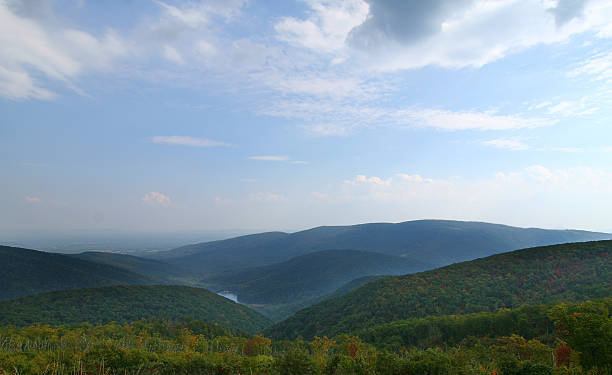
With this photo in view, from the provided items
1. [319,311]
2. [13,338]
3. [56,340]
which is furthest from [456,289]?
[13,338]

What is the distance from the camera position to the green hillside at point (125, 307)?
11781cm

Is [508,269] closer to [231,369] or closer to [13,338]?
[231,369]

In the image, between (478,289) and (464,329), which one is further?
(478,289)

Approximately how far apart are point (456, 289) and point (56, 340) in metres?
109

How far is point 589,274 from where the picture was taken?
81.4 metres

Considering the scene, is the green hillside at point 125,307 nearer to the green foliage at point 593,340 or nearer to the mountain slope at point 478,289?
the mountain slope at point 478,289

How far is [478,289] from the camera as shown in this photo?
9144cm

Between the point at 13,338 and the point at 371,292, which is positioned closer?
the point at 13,338

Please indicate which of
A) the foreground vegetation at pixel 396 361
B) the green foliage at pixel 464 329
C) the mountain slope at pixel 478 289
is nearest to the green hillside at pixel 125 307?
the mountain slope at pixel 478 289

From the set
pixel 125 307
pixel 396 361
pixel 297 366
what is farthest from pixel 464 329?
pixel 125 307

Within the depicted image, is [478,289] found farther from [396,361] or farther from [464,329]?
[396,361]

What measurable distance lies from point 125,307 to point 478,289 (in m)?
152

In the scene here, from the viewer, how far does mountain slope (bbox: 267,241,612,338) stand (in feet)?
261

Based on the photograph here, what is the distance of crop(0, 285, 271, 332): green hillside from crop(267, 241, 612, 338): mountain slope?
4973cm
